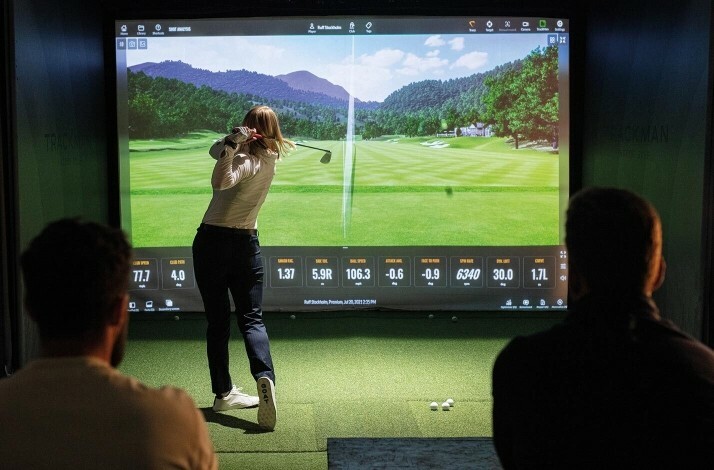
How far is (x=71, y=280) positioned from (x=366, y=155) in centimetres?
533

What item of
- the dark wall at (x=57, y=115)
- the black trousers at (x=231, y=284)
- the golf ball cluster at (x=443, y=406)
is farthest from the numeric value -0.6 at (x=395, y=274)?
the black trousers at (x=231, y=284)

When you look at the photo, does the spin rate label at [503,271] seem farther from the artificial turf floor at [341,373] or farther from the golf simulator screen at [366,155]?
the artificial turf floor at [341,373]

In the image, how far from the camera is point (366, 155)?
6.75 metres

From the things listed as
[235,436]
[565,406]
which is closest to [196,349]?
[235,436]

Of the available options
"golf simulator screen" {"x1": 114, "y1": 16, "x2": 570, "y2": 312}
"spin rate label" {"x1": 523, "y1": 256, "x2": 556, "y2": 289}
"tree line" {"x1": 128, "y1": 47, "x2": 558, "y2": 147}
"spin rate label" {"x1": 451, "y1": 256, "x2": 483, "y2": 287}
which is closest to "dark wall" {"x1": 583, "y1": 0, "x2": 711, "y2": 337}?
"tree line" {"x1": 128, "y1": 47, "x2": 558, "y2": 147}

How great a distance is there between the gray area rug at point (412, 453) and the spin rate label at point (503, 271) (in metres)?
2.83

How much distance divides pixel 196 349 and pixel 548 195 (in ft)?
8.52

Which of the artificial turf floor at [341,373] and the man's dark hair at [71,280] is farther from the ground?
the man's dark hair at [71,280]

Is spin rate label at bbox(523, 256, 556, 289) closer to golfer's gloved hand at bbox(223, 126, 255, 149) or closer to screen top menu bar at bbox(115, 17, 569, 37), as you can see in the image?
screen top menu bar at bbox(115, 17, 569, 37)

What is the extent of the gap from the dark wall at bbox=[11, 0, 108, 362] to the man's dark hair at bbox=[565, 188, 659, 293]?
3.37 meters

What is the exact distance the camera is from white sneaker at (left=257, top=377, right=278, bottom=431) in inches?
164

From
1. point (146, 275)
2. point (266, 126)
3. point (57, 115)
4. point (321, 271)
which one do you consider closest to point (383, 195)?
point (321, 271)

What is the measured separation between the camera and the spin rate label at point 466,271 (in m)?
6.66

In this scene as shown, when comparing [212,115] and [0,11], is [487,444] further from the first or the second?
[212,115]
